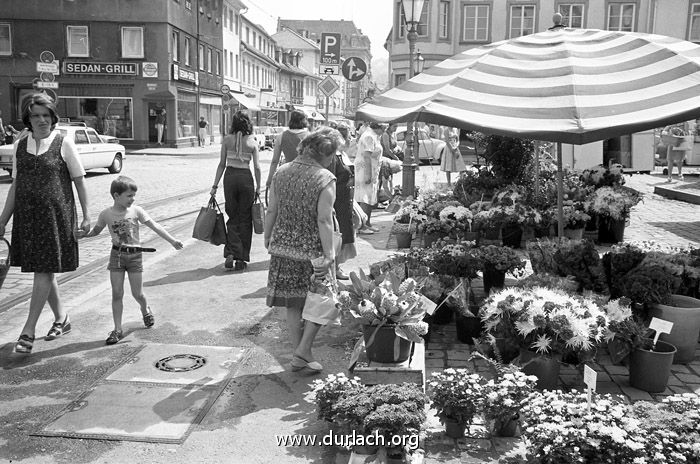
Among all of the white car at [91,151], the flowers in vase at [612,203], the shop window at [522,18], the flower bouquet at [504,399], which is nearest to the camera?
the flower bouquet at [504,399]

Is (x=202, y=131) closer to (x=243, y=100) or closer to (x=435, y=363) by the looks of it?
(x=243, y=100)

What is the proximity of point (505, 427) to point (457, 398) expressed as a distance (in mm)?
363

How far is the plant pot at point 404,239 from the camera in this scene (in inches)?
376

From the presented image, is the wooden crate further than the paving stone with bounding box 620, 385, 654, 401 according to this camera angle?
No

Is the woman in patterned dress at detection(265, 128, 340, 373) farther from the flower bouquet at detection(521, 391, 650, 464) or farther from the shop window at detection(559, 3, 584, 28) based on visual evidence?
the shop window at detection(559, 3, 584, 28)

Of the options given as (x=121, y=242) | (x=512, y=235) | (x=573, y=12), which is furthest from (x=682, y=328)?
(x=573, y=12)

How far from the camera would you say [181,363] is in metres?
5.11

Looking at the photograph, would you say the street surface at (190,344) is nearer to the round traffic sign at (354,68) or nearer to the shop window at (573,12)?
the round traffic sign at (354,68)

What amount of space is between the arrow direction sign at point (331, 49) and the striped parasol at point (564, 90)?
34.3 feet

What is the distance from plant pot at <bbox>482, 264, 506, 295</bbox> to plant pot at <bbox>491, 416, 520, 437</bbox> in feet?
8.17

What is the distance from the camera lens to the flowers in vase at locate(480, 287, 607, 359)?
173 inches

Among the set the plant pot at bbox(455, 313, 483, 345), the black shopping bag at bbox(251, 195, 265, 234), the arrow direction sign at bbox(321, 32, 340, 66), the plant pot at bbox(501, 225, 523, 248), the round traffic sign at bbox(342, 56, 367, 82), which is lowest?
the plant pot at bbox(455, 313, 483, 345)

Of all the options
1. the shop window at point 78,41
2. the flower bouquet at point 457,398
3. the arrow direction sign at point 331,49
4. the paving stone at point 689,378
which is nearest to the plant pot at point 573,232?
the paving stone at point 689,378

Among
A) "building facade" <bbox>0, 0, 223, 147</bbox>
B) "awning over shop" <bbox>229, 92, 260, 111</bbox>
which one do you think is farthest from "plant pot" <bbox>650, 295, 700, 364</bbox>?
"awning over shop" <bbox>229, 92, 260, 111</bbox>
